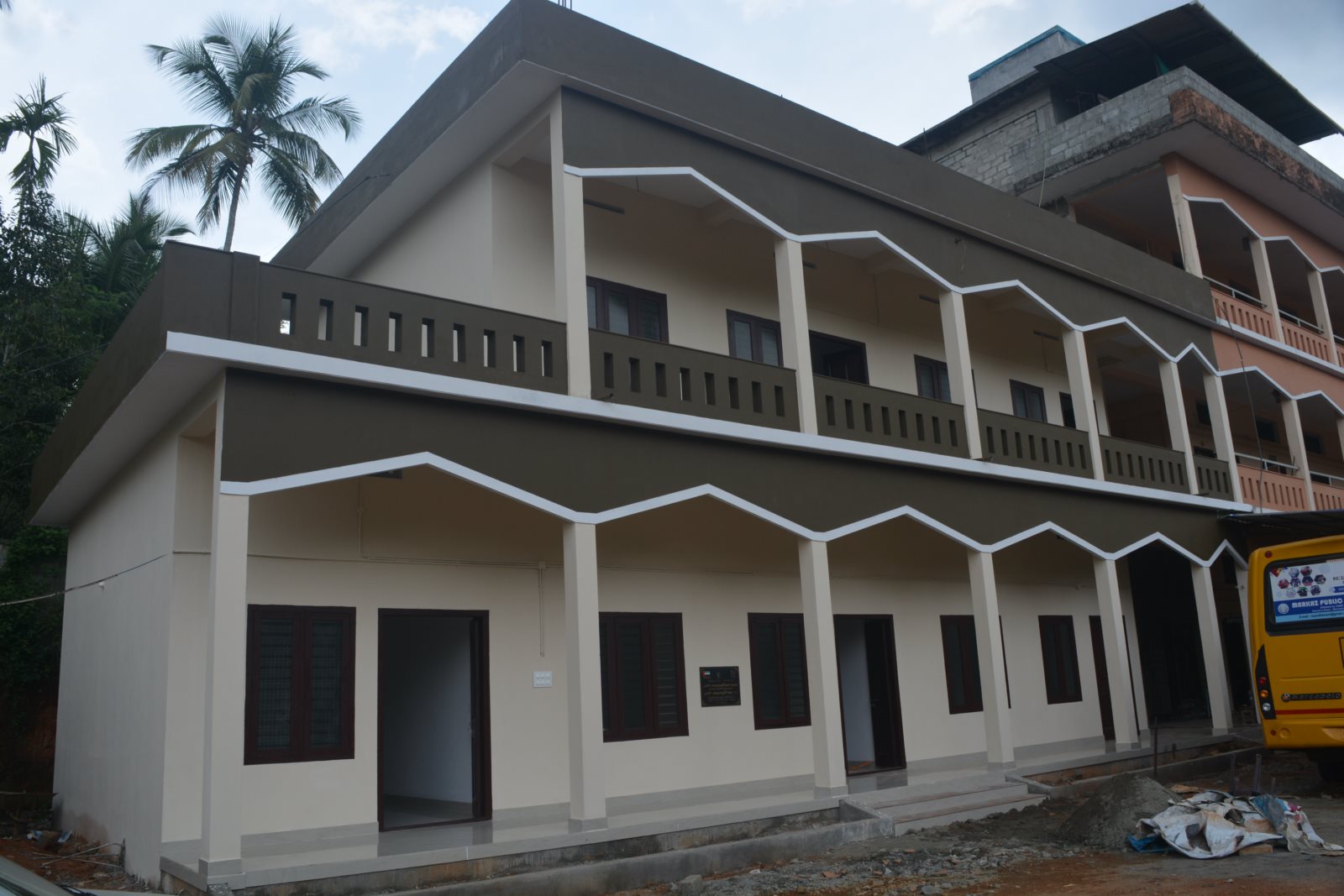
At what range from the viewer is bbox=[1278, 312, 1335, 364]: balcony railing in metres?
21.3

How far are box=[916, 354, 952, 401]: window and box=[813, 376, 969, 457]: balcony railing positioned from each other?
9.00 feet

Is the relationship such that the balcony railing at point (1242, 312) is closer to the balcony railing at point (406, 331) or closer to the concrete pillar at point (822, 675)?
the concrete pillar at point (822, 675)

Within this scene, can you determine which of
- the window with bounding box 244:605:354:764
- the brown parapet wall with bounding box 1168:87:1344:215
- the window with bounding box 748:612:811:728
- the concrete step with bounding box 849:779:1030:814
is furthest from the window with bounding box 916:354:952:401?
the window with bounding box 244:605:354:764

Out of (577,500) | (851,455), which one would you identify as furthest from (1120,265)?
(577,500)

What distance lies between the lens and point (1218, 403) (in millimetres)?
18828

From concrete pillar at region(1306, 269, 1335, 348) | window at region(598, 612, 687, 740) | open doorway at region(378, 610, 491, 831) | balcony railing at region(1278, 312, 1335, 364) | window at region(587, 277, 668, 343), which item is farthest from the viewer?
concrete pillar at region(1306, 269, 1335, 348)

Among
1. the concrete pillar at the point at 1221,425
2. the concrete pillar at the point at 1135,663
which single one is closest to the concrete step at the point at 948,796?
the concrete pillar at the point at 1135,663

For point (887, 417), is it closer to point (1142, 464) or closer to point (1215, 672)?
point (1142, 464)

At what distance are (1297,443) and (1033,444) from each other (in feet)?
27.2

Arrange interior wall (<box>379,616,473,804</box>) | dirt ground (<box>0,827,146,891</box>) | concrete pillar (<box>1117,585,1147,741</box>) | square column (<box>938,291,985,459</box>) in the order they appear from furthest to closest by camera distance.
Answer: concrete pillar (<box>1117,585,1147,741</box>)
square column (<box>938,291,985,459</box>)
interior wall (<box>379,616,473,804</box>)
dirt ground (<box>0,827,146,891</box>)

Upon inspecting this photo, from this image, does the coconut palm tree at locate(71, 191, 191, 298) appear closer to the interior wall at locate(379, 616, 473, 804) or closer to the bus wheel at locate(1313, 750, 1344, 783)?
the interior wall at locate(379, 616, 473, 804)

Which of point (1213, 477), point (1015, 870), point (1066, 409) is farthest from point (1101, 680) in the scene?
point (1015, 870)

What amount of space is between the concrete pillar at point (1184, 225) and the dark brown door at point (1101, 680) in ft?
21.5

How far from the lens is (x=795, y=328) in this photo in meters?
12.2
